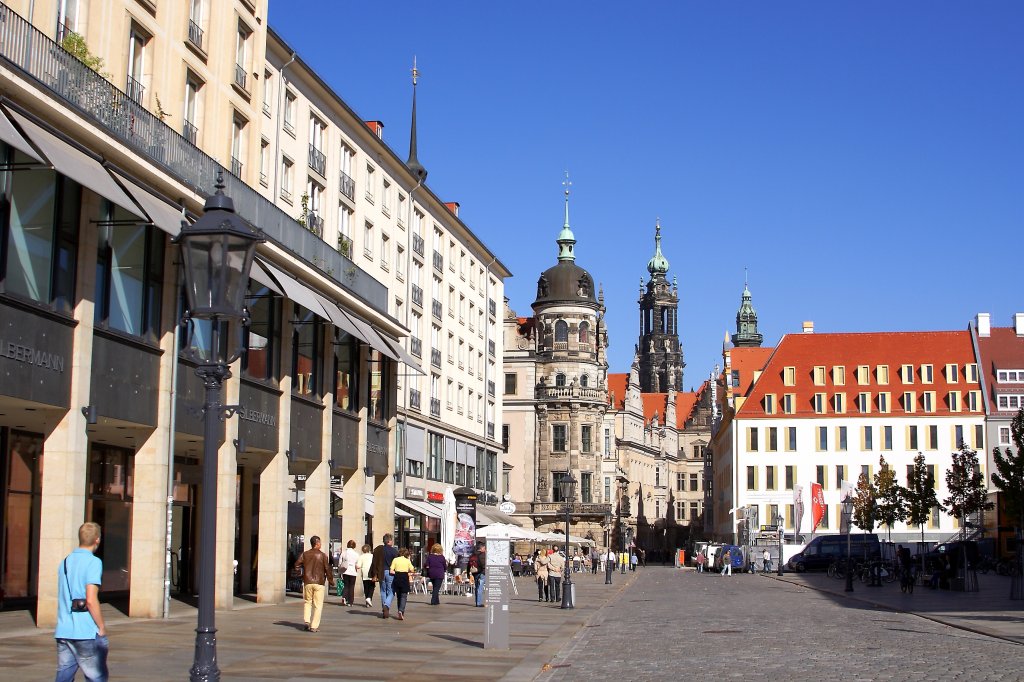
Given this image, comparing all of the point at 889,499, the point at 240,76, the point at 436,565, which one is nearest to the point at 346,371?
the point at 436,565

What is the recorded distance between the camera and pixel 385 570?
1118 inches

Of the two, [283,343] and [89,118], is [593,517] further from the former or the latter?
[89,118]

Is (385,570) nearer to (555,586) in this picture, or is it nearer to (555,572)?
(555,572)

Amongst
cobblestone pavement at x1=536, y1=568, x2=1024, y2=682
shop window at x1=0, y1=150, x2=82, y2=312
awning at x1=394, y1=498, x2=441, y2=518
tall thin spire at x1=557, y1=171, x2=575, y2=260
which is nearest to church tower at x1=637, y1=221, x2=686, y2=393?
tall thin spire at x1=557, y1=171, x2=575, y2=260

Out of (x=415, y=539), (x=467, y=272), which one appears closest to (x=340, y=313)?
(x=415, y=539)

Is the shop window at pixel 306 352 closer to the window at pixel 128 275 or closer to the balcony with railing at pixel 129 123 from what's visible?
the balcony with railing at pixel 129 123

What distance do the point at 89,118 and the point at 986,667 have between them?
52.0 ft

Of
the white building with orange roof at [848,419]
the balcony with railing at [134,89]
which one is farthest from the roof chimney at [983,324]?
the balcony with railing at [134,89]

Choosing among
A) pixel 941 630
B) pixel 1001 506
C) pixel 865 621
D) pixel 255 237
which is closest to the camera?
pixel 255 237

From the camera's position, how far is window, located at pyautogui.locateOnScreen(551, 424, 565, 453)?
100750 millimetres

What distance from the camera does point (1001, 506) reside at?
55.9 m

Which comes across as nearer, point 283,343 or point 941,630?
point 941,630

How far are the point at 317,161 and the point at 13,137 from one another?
83.5ft

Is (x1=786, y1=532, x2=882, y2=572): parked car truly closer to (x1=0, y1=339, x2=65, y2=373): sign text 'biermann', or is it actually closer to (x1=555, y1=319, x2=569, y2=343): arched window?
(x1=555, y1=319, x2=569, y2=343): arched window
